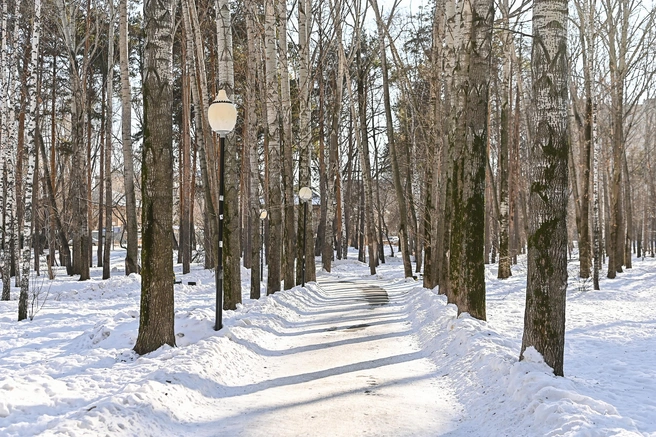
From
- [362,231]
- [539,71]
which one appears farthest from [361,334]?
[362,231]

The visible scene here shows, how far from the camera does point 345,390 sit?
17.0 ft

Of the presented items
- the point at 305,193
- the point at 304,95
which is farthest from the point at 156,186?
the point at 304,95

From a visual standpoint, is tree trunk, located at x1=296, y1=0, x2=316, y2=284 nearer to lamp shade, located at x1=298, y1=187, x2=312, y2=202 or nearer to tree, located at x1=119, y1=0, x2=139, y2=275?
lamp shade, located at x1=298, y1=187, x2=312, y2=202

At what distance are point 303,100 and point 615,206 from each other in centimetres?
1253

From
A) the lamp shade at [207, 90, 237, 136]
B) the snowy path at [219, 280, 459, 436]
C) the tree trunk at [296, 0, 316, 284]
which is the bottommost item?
the snowy path at [219, 280, 459, 436]

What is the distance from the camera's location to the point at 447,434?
4.10 meters

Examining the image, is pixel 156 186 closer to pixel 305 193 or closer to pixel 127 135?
pixel 305 193

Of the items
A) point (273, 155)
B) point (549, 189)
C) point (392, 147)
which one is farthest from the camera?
point (392, 147)

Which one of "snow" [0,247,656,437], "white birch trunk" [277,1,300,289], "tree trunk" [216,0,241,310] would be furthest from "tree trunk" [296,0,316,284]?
"snow" [0,247,656,437]

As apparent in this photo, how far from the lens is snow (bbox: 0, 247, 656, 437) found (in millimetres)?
4004

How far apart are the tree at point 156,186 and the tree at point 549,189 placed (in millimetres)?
4155

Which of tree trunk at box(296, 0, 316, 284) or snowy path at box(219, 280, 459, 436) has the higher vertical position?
tree trunk at box(296, 0, 316, 284)

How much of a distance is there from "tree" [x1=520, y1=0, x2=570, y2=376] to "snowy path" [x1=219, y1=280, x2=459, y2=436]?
1.15 metres

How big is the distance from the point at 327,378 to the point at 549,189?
3.03 metres
